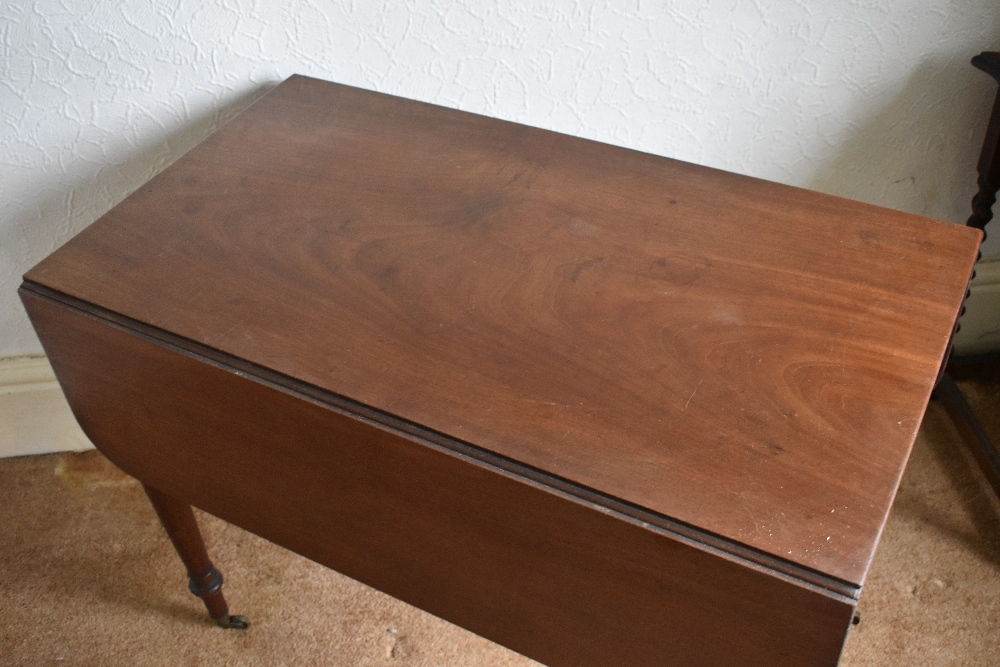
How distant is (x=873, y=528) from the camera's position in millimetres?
634

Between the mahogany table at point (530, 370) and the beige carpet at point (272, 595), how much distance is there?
35cm

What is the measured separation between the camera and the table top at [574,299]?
68 centimetres

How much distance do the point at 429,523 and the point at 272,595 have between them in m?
0.64

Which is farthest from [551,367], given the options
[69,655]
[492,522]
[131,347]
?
[69,655]

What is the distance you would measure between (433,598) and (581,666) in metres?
0.14

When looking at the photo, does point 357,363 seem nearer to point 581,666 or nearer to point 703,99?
point 581,666

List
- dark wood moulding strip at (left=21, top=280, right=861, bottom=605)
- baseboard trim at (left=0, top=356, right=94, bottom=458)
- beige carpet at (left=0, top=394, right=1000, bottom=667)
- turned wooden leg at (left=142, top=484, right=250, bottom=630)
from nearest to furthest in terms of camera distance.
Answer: dark wood moulding strip at (left=21, top=280, right=861, bottom=605) → turned wooden leg at (left=142, top=484, right=250, bottom=630) → beige carpet at (left=0, top=394, right=1000, bottom=667) → baseboard trim at (left=0, top=356, right=94, bottom=458)

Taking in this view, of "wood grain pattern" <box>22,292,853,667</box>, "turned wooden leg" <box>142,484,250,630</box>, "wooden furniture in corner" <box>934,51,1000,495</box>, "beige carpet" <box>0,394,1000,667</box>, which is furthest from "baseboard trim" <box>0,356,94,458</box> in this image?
"wooden furniture in corner" <box>934,51,1000,495</box>

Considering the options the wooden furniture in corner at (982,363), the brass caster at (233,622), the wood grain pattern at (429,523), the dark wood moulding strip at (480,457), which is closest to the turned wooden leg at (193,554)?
the brass caster at (233,622)

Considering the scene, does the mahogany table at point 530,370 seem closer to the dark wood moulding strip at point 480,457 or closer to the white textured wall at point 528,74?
the dark wood moulding strip at point 480,457

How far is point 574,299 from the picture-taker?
83cm

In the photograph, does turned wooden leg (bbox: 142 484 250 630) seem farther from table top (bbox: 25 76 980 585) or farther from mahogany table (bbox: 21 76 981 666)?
table top (bbox: 25 76 980 585)

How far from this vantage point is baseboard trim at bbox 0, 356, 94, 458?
1.38m

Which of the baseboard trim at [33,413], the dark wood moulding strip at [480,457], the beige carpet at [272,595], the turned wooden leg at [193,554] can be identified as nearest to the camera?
the dark wood moulding strip at [480,457]
